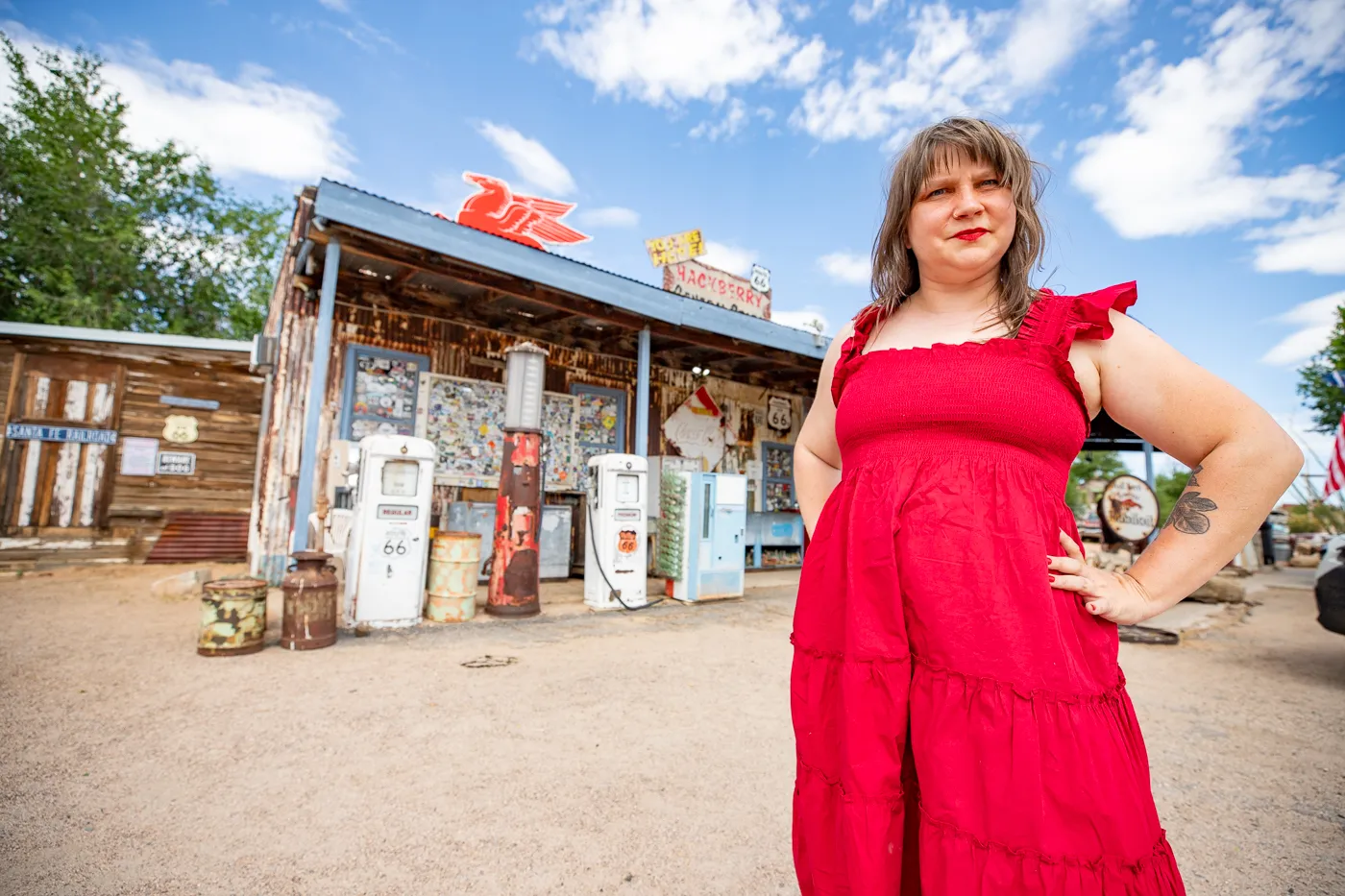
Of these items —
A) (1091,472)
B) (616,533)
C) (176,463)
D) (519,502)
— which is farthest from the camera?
(1091,472)

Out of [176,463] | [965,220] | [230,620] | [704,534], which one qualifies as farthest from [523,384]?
[176,463]

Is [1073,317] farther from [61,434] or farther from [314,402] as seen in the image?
[61,434]

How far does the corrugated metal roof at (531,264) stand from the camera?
5598 millimetres

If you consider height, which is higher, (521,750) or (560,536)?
(560,536)

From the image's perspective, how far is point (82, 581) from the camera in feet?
25.9

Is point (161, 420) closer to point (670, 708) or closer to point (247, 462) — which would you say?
point (247, 462)

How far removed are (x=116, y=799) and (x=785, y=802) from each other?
266cm

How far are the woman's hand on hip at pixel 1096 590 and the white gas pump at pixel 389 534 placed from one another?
5398 mm

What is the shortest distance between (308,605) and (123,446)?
7864 millimetres

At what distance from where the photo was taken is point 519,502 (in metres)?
6.12

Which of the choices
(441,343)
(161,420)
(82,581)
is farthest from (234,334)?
A: (441,343)

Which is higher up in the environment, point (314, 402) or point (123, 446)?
point (314, 402)

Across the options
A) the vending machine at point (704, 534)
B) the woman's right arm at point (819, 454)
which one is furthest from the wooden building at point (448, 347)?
the woman's right arm at point (819, 454)

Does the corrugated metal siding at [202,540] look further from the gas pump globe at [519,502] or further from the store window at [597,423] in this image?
the gas pump globe at [519,502]
